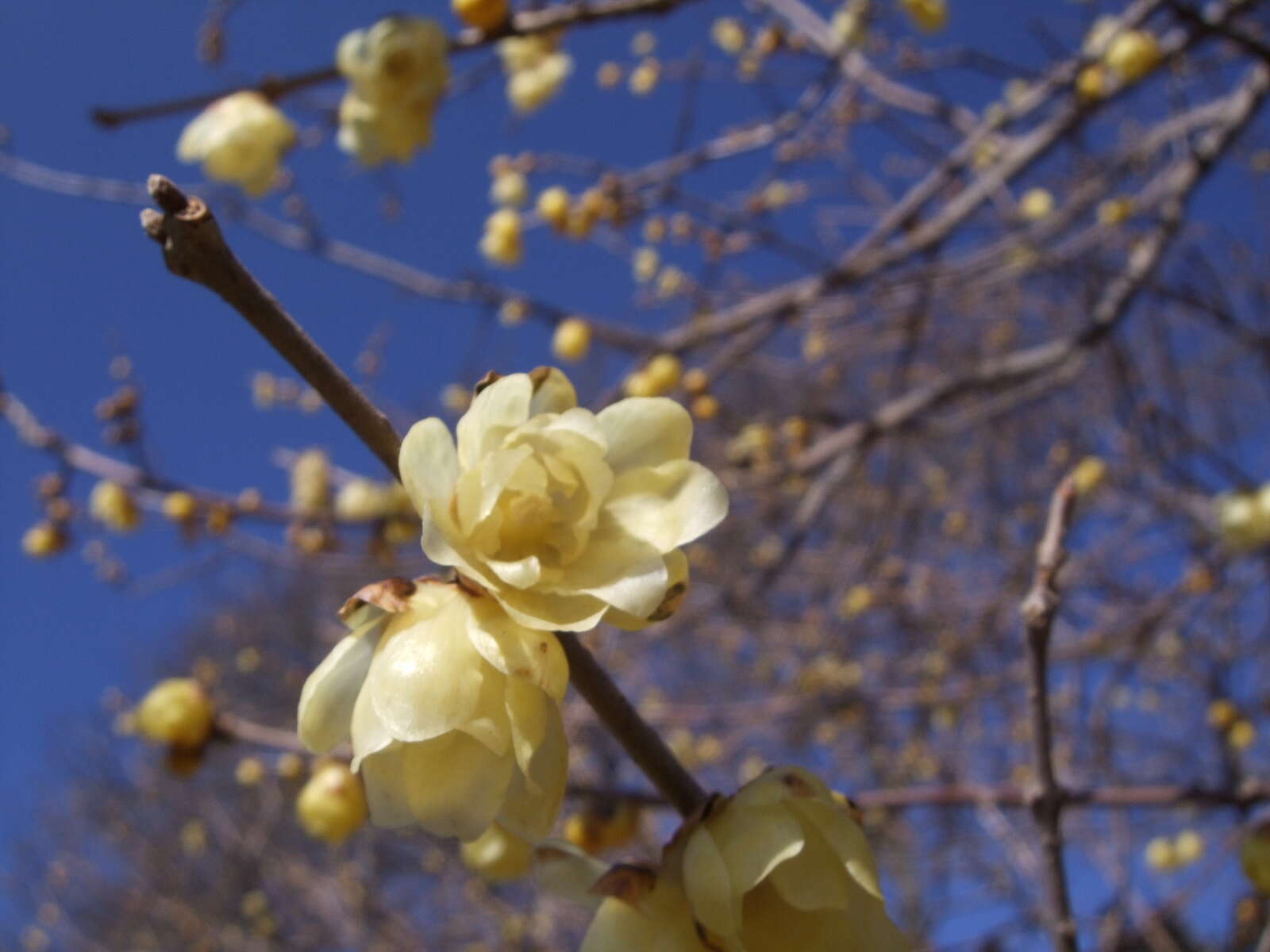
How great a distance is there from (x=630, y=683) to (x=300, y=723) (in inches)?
157

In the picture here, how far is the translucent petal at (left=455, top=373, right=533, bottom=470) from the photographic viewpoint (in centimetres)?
52

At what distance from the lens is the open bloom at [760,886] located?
0.51 metres

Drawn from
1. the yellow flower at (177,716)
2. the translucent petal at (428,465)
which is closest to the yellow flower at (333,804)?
the yellow flower at (177,716)

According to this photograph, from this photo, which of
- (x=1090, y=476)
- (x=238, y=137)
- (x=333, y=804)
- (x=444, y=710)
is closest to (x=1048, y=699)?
(x=444, y=710)

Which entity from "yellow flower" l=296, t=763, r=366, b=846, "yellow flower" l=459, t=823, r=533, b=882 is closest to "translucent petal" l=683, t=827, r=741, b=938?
"yellow flower" l=459, t=823, r=533, b=882

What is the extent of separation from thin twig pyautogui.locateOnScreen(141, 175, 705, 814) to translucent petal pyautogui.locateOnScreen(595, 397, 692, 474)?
0.12 metres

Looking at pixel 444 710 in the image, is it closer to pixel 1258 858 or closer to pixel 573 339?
pixel 1258 858

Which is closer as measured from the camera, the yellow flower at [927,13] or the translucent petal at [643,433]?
the translucent petal at [643,433]

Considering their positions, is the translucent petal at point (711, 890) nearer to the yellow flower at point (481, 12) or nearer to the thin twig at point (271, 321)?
the thin twig at point (271, 321)

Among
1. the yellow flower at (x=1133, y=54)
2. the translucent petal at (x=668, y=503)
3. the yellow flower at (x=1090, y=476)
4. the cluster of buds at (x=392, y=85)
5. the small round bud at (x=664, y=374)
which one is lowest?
the translucent petal at (x=668, y=503)

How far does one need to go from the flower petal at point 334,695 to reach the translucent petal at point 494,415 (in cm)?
12

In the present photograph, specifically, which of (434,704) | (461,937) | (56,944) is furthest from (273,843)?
(434,704)

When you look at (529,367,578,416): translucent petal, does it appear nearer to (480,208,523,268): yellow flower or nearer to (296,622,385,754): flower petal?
(296,622,385,754): flower petal

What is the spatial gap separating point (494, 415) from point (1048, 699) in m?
0.45
